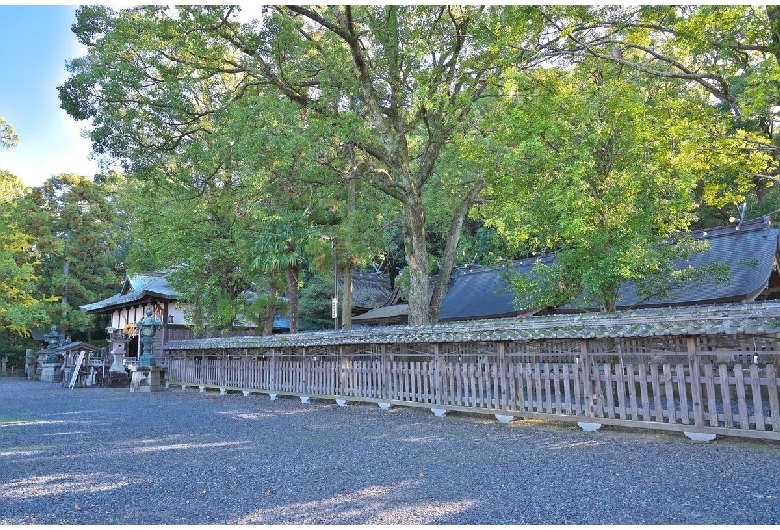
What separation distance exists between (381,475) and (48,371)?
2603 cm

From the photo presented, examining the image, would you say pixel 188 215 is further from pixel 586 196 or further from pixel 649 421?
pixel 649 421

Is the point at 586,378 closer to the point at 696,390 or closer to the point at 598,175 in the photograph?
the point at 696,390

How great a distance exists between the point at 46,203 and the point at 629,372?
1301 inches

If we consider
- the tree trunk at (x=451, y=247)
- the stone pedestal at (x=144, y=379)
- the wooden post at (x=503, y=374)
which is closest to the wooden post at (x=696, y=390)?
the wooden post at (x=503, y=374)

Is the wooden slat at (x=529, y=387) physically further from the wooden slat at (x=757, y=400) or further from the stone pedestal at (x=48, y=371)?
the stone pedestal at (x=48, y=371)

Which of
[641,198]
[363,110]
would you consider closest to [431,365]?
[641,198]

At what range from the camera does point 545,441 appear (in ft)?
23.4

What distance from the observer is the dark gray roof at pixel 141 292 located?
2439 cm

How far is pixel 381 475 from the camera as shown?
5293 mm

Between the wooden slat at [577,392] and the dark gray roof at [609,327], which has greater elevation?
the dark gray roof at [609,327]

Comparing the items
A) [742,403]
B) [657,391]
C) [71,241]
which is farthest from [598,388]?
[71,241]

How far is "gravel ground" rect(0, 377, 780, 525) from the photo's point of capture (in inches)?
159

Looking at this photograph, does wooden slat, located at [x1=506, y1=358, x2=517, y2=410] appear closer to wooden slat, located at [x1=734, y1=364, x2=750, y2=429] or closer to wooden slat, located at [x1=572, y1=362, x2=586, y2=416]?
wooden slat, located at [x1=572, y1=362, x2=586, y2=416]

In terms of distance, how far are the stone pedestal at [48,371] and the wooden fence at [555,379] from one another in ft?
47.0
